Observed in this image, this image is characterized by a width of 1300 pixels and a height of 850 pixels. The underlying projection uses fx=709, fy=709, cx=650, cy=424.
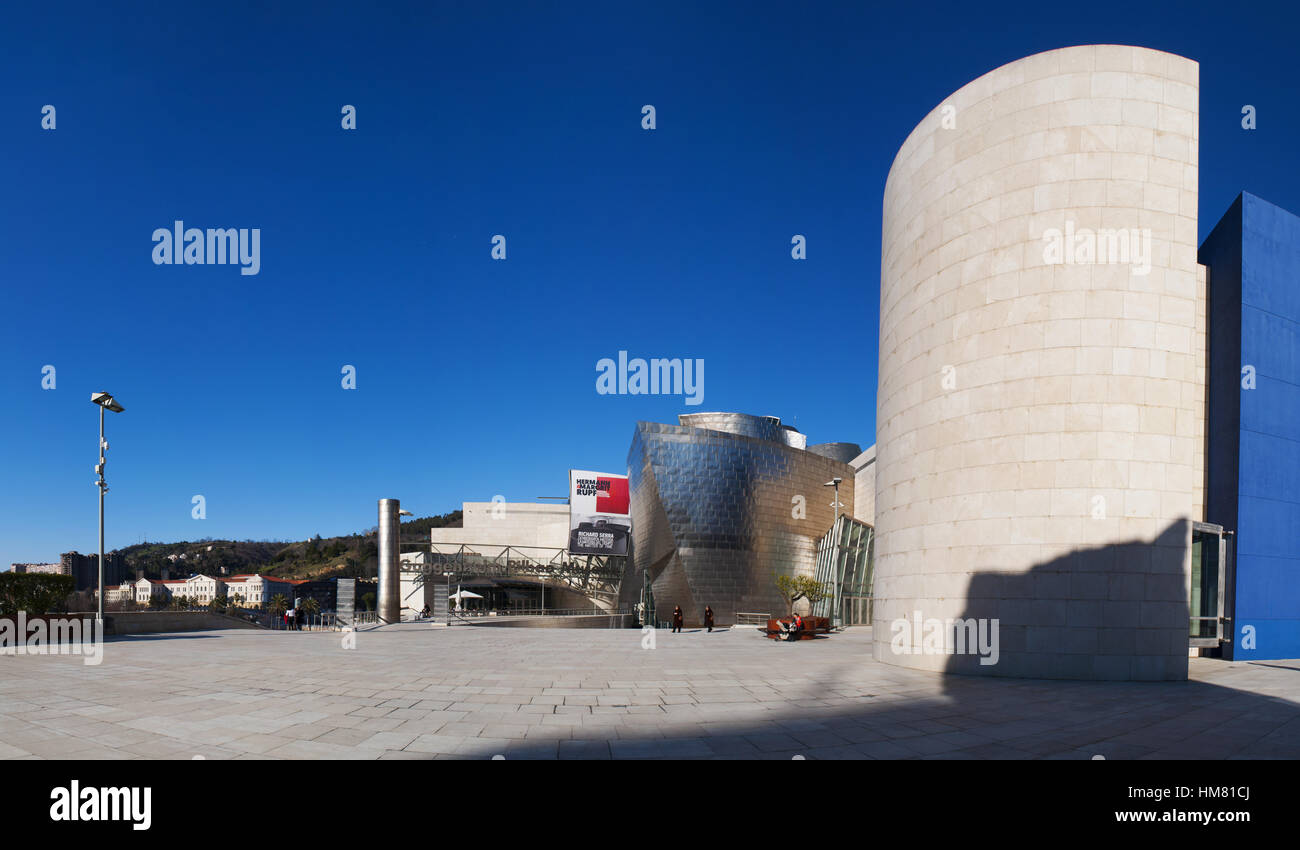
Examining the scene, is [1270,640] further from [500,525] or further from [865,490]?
[500,525]

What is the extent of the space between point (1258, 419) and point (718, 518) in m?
33.9

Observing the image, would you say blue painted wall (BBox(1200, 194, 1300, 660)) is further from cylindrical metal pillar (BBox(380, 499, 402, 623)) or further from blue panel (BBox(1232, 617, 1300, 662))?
cylindrical metal pillar (BBox(380, 499, 402, 623))

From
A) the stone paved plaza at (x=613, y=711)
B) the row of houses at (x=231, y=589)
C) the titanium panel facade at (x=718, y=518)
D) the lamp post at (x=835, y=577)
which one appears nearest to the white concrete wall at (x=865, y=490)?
the titanium panel facade at (x=718, y=518)

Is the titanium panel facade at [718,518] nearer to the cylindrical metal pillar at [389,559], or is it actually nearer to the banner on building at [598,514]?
the banner on building at [598,514]

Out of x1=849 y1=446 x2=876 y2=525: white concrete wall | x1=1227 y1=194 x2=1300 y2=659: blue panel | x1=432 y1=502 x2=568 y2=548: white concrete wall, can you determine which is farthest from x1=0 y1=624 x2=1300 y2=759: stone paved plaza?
x1=432 y1=502 x2=568 y2=548: white concrete wall

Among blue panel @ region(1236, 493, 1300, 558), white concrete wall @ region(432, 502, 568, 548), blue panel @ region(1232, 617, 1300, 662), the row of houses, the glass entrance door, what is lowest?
the row of houses

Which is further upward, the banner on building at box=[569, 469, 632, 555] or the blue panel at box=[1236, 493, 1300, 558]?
the blue panel at box=[1236, 493, 1300, 558]

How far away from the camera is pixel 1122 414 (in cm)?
1480

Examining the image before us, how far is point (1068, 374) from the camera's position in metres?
15.1

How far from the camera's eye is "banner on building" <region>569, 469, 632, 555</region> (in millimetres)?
66438

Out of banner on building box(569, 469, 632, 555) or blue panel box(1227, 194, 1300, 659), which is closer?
blue panel box(1227, 194, 1300, 659)

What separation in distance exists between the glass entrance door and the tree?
2764 centimetres

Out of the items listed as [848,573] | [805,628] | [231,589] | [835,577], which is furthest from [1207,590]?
[231,589]
